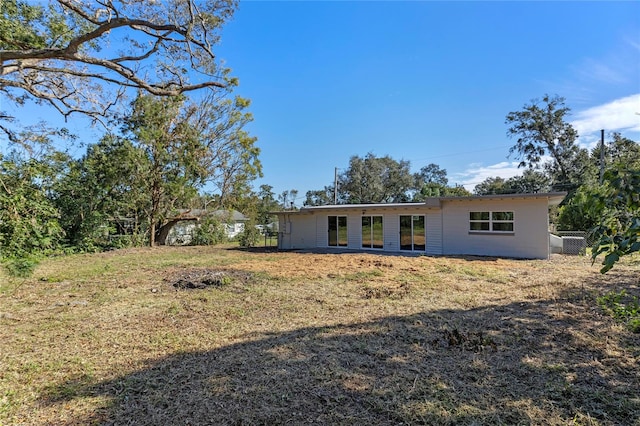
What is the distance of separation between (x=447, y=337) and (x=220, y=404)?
2.86 m

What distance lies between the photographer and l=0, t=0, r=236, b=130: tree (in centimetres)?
665

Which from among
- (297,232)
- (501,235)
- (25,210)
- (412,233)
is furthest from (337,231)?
(25,210)

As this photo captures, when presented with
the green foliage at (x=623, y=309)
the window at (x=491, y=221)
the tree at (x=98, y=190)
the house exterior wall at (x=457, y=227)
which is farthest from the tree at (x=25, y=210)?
the window at (x=491, y=221)

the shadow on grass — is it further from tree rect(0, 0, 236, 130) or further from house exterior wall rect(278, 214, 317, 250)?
house exterior wall rect(278, 214, 317, 250)

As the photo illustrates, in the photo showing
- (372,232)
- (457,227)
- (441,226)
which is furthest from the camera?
(372,232)

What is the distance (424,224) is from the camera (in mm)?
14641

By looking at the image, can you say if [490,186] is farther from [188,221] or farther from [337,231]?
[188,221]

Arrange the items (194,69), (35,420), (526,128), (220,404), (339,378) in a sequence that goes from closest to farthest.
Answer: (35,420), (220,404), (339,378), (194,69), (526,128)

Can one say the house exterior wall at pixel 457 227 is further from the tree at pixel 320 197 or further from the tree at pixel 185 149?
the tree at pixel 320 197

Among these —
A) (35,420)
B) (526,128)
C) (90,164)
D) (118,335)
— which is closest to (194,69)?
(118,335)

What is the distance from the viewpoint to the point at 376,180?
114 feet

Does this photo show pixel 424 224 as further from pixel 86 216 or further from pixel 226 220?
pixel 86 216

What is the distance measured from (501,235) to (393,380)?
11.7m

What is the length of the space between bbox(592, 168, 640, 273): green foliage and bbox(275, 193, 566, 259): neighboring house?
37.5ft
